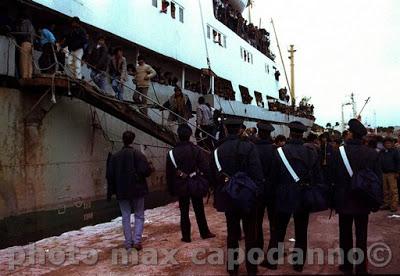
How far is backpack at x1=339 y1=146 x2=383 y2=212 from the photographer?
14.3 ft

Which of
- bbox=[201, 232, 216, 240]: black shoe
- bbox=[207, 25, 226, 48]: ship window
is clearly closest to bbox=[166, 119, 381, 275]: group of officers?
bbox=[201, 232, 216, 240]: black shoe

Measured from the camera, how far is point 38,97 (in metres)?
7.91

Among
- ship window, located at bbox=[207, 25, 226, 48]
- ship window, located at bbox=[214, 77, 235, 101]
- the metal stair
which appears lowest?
the metal stair

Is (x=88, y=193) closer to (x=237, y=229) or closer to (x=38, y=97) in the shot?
(x=38, y=97)

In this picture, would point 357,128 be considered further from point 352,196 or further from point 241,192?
point 241,192

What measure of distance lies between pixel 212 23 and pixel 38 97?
10.8 m

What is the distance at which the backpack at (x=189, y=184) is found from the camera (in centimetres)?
627

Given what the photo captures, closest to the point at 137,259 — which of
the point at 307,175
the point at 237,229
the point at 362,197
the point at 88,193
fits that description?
the point at 237,229

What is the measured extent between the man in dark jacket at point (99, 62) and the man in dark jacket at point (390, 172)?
618 centimetres

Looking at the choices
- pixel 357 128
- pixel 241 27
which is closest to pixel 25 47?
pixel 357 128

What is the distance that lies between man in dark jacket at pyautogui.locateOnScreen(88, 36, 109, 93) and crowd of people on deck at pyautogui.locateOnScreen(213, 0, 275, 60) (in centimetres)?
1062

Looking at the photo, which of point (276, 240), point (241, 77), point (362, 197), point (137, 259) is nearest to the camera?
point (362, 197)

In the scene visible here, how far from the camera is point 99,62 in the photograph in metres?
9.26

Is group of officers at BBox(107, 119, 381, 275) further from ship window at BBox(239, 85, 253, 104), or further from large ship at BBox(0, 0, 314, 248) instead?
ship window at BBox(239, 85, 253, 104)
